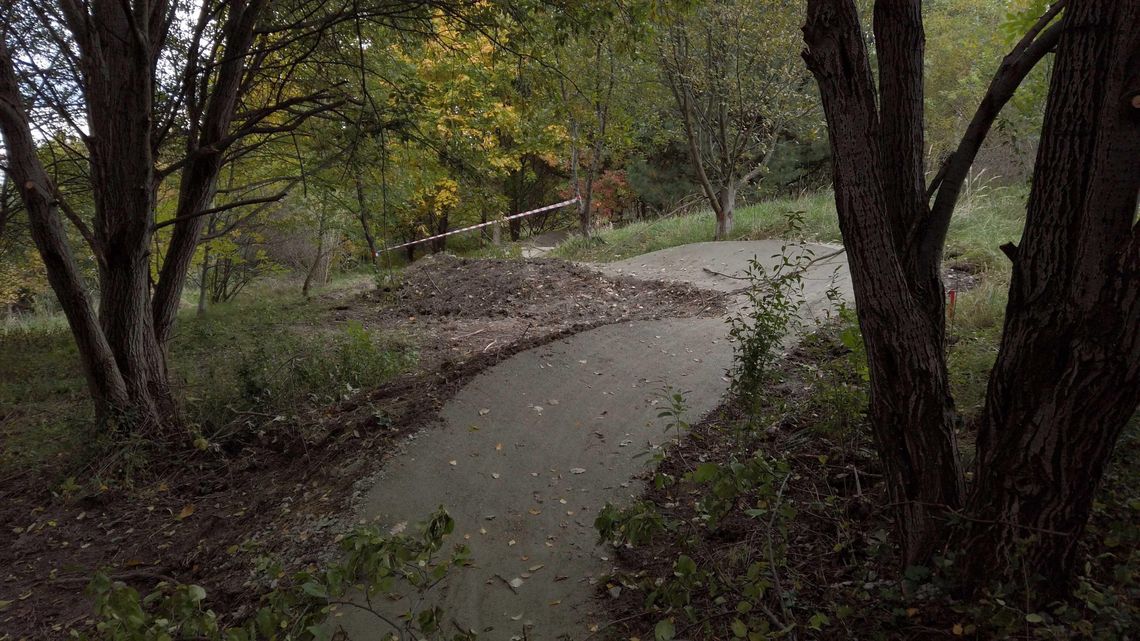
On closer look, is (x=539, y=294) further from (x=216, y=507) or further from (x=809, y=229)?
(x=216, y=507)

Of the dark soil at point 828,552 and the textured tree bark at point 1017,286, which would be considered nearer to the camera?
the textured tree bark at point 1017,286

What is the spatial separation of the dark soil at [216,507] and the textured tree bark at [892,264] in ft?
10.5

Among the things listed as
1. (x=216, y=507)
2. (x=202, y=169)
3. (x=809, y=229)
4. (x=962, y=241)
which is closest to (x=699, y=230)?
(x=809, y=229)

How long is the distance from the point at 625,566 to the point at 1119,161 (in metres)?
2.87

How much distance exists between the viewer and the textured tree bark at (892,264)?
262 centimetres

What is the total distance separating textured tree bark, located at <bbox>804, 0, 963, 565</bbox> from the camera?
8.59 feet

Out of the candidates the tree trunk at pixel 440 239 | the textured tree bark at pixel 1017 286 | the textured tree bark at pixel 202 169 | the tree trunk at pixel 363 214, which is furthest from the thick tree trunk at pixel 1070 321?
the tree trunk at pixel 440 239

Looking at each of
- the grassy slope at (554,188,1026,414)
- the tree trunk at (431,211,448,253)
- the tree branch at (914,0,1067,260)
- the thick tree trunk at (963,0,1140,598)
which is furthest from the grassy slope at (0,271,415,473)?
the tree trunk at (431,211,448,253)

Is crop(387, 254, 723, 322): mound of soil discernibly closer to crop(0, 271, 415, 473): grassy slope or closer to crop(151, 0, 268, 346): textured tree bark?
crop(0, 271, 415, 473): grassy slope

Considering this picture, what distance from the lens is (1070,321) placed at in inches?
84.0

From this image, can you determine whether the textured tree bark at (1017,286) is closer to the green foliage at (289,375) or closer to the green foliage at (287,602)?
the green foliage at (287,602)

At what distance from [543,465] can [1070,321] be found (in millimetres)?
3450

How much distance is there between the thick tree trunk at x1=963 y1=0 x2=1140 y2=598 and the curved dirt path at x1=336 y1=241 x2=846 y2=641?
76.3 inches

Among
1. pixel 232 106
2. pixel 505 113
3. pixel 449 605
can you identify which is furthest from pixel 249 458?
pixel 505 113
